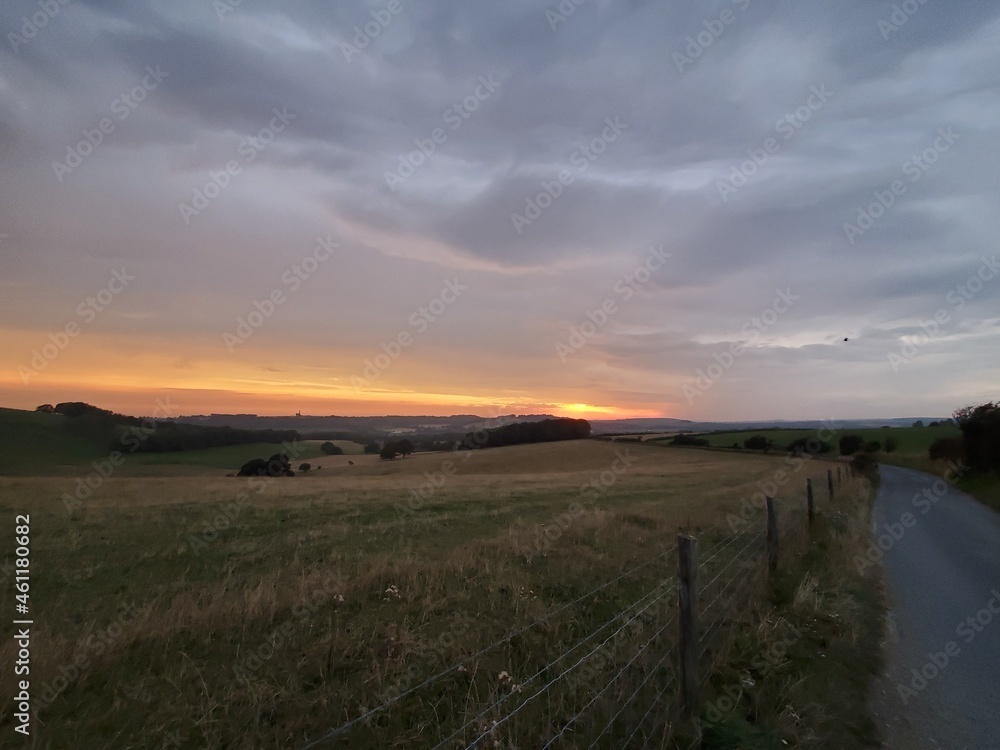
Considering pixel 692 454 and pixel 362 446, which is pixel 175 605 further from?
pixel 362 446

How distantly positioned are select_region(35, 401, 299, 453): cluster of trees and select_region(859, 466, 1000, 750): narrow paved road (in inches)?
2491

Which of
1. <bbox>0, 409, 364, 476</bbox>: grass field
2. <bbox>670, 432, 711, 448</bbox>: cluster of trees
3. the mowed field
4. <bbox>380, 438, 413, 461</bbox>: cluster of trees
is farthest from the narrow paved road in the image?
<bbox>670, 432, 711, 448</bbox>: cluster of trees

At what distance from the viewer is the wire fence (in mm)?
4336

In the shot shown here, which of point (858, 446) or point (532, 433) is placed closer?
point (858, 446)

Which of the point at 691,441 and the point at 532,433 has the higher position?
the point at 532,433

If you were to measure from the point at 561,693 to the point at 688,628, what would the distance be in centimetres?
128

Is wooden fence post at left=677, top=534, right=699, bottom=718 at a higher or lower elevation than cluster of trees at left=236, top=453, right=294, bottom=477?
higher

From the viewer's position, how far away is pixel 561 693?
16.0 feet

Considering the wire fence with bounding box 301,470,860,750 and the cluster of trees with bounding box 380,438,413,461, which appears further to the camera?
the cluster of trees with bounding box 380,438,413,461

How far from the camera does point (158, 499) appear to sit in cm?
2050

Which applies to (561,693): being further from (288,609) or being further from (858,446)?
(858,446)

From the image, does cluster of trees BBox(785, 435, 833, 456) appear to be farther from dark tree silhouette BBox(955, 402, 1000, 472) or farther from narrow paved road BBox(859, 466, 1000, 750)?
narrow paved road BBox(859, 466, 1000, 750)

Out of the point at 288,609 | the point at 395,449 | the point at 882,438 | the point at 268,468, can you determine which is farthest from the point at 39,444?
the point at 882,438

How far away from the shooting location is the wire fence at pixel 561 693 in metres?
4.34
